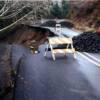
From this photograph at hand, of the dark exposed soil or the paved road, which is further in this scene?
the dark exposed soil

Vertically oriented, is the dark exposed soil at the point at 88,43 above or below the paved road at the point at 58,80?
above

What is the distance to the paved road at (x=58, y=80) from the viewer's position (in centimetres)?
921

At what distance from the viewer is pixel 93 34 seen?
734 inches

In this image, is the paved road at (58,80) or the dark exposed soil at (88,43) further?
the dark exposed soil at (88,43)

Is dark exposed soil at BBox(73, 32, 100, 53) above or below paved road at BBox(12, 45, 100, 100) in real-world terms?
above

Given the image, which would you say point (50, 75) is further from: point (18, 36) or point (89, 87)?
point (18, 36)

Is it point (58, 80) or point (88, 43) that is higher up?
point (88, 43)

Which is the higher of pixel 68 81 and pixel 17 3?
pixel 17 3

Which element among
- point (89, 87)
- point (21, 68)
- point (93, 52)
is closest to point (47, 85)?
point (89, 87)

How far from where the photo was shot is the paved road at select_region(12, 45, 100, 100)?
363 inches

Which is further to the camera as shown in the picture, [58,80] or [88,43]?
[88,43]

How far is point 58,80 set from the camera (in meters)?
11.0

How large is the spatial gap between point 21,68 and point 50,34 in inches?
609

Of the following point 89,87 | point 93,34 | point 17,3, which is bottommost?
Answer: point 89,87
